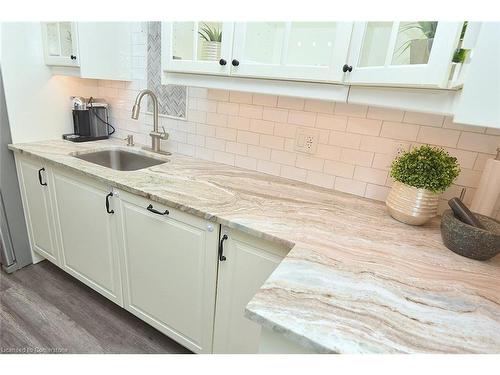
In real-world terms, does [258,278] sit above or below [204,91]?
below

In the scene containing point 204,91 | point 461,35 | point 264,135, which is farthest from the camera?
point 204,91

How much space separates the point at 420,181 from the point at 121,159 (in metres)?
1.88

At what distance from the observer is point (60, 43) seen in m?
1.81

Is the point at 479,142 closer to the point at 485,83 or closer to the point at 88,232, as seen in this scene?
the point at 485,83

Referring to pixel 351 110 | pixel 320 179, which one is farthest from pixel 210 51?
pixel 320 179

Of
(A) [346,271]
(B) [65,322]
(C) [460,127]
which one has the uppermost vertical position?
(C) [460,127]

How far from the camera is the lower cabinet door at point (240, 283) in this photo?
110 centimetres

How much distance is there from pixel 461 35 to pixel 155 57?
1683 mm

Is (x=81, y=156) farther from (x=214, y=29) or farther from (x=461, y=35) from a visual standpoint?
(x=461, y=35)

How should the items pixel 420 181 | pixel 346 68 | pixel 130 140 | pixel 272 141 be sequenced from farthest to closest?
pixel 130 140 → pixel 272 141 → pixel 420 181 → pixel 346 68

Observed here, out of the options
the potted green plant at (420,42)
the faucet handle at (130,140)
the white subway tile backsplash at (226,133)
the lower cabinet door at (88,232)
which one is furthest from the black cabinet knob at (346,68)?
the faucet handle at (130,140)

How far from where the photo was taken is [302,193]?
1.44 meters

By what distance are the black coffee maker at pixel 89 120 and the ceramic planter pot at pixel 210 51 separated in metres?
1.18
